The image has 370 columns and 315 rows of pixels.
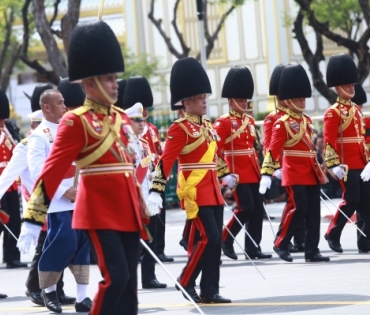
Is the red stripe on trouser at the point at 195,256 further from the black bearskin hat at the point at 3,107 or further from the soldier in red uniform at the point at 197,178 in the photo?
the black bearskin hat at the point at 3,107

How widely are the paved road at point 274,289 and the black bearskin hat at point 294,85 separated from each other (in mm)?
1884

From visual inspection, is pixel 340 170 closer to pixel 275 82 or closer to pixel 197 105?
pixel 275 82

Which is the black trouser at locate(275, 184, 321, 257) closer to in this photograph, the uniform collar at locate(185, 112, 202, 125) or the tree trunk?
the uniform collar at locate(185, 112, 202, 125)

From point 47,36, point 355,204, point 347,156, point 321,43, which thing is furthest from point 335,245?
point 321,43

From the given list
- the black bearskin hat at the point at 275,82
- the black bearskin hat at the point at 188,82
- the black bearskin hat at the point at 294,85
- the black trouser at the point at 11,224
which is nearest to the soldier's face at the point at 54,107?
the black bearskin hat at the point at 188,82

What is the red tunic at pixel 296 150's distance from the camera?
13.3 meters

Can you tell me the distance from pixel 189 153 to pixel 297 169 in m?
3.03

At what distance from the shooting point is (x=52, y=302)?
10.6m

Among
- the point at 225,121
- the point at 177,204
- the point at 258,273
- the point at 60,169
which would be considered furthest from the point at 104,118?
the point at 177,204

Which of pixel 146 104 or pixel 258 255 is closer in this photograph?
pixel 146 104

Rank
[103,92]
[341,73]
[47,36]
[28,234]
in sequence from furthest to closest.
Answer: [47,36] < [341,73] < [103,92] < [28,234]

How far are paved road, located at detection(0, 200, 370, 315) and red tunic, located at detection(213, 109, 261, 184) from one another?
1075 millimetres

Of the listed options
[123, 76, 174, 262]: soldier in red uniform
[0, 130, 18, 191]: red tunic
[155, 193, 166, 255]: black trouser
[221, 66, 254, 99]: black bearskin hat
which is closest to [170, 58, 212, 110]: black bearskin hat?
[123, 76, 174, 262]: soldier in red uniform

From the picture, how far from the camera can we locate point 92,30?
26.1ft
